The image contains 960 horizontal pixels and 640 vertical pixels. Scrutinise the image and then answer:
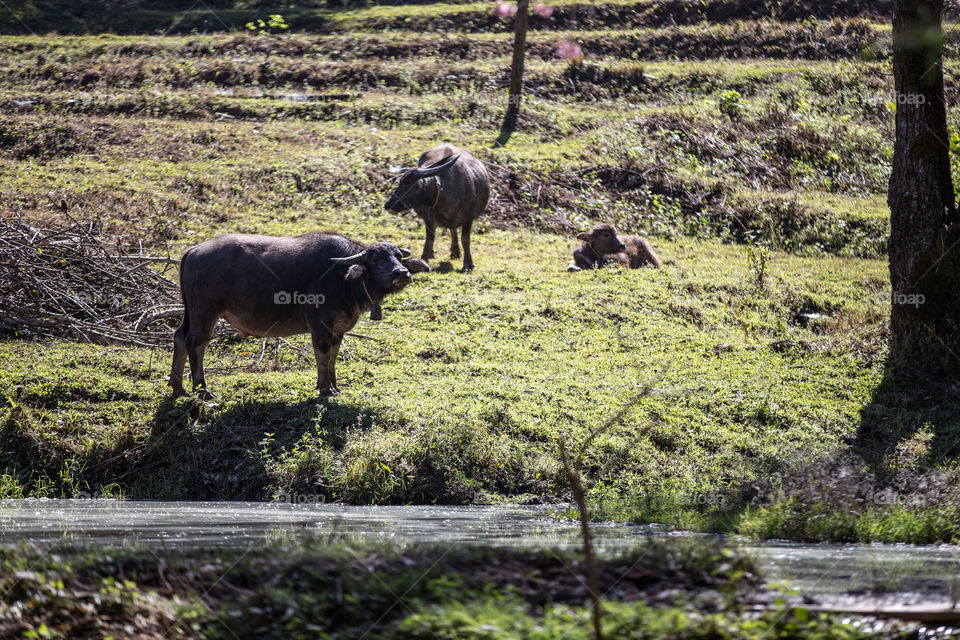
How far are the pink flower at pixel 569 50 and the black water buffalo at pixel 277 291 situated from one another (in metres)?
21.6

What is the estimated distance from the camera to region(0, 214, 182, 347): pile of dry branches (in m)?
13.5

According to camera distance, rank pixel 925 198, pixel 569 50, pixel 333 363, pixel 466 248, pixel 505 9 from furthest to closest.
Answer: pixel 505 9
pixel 569 50
pixel 466 248
pixel 925 198
pixel 333 363

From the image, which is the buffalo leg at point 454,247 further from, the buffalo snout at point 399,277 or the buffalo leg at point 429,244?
the buffalo snout at point 399,277

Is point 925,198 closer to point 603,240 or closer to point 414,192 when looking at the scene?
point 603,240

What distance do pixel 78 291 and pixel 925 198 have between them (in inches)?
472

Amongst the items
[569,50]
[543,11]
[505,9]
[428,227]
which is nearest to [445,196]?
[428,227]

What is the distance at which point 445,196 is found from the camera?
18.2 m

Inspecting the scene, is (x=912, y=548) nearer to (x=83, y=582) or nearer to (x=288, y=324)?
(x=83, y=582)

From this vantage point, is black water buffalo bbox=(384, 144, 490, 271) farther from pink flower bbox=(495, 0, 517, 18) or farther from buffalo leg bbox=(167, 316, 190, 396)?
pink flower bbox=(495, 0, 517, 18)

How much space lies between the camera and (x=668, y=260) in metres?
19.3

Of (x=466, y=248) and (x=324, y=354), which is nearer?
(x=324, y=354)

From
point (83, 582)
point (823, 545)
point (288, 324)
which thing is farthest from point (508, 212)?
point (83, 582)

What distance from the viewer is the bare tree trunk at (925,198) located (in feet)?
42.2

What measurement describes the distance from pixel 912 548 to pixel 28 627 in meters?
6.85
